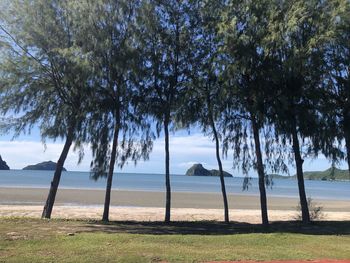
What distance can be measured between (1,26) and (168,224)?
1019cm

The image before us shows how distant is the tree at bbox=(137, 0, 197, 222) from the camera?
1952 cm

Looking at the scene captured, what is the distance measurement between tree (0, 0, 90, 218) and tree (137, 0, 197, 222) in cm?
278

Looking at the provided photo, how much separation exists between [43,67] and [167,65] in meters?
4.93

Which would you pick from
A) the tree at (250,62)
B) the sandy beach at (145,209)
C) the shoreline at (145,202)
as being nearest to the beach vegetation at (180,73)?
the tree at (250,62)

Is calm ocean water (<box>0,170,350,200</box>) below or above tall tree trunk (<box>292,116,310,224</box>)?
above

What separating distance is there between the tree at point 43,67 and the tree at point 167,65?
2.78 meters

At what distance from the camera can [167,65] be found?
1981 centimetres

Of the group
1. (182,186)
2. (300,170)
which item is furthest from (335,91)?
(182,186)

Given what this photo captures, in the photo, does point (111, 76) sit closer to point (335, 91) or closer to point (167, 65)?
point (167, 65)

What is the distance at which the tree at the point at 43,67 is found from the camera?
1841 centimetres

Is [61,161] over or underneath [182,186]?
underneath

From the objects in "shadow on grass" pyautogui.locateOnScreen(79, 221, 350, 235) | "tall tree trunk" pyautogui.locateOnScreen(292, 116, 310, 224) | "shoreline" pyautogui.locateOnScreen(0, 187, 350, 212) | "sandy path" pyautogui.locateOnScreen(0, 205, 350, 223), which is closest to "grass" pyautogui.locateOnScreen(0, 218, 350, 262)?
"shadow on grass" pyautogui.locateOnScreen(79, 221, 350, 235)

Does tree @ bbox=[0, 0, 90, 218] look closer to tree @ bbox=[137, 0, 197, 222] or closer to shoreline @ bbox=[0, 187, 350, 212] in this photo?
tree @ bbox=[137, 0, 197, 222]

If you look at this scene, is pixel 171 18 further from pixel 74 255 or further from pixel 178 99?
pixel 74 255
